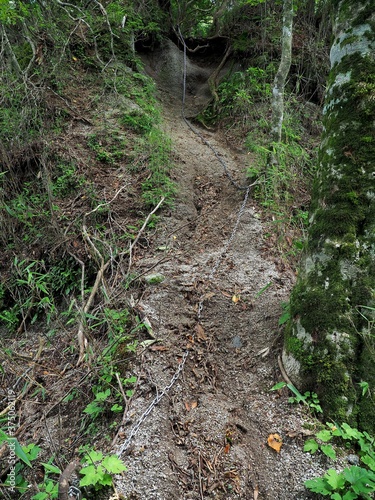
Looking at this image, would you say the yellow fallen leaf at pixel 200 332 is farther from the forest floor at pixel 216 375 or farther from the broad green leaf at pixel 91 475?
the broad green leaf at pixel 91 475

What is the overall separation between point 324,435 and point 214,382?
0.91m

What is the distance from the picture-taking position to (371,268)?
209 centimetres

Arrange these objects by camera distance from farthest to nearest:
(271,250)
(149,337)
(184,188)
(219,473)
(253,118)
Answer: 1. (253,118)
2. (184,188)
3. (271,250)
4. (149,337)
5. (219,473)

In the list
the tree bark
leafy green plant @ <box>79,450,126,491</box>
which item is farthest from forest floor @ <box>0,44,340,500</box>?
the tree bark

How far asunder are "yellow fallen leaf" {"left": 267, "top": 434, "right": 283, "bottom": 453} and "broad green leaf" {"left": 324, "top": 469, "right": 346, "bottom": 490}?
38 cm

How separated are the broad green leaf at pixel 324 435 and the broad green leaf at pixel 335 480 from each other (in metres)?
0.23

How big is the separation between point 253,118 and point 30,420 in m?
6.97

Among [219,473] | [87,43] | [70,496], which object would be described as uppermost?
[87,43]

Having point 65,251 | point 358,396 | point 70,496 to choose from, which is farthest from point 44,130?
point 358,396

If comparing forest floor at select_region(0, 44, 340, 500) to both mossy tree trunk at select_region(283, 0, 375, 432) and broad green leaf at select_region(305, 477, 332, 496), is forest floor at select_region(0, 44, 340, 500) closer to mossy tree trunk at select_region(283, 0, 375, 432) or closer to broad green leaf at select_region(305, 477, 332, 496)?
broad green leaf at select_region(305, 477, 332, 496)

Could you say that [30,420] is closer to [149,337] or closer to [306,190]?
[149,337]

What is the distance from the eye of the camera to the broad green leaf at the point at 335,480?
64.6 inches

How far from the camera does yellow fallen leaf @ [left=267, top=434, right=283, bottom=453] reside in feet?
6.68

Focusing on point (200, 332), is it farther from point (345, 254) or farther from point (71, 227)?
point (71, 227)
